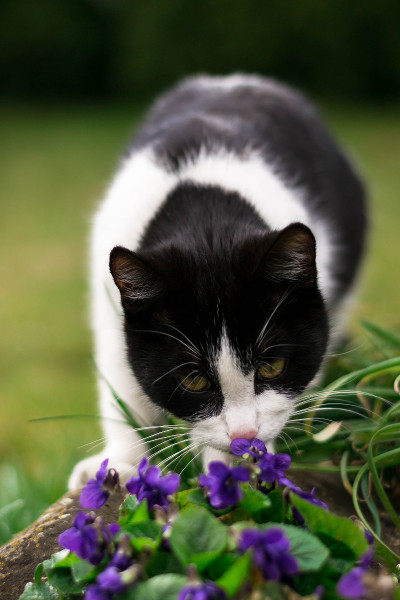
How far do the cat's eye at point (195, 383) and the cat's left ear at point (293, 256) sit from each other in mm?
284

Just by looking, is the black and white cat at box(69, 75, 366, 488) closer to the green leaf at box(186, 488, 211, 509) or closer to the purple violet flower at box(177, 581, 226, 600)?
the green leaf at box(186, 488, 211, 509)

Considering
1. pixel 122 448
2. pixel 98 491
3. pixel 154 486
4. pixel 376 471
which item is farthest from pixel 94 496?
pixel 122 448

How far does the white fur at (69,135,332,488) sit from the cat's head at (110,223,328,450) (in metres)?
0.24

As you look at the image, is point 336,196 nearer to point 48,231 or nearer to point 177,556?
point 177,556

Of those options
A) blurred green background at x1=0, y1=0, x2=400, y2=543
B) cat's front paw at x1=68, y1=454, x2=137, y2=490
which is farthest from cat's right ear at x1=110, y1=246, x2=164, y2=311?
blurred green background at x1=0, y1=0, x2=400, y2=543

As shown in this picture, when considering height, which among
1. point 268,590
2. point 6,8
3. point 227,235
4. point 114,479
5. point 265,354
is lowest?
point 268,590


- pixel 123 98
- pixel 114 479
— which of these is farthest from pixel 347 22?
pixel 114 479

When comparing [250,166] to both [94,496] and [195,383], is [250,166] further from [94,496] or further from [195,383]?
[94,496]

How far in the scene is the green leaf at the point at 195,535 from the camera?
0.98m

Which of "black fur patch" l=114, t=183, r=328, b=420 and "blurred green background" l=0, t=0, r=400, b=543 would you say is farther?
"blurred green background" l=0, t=0, r=400, b=543

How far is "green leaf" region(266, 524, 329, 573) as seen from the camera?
958 millimetres

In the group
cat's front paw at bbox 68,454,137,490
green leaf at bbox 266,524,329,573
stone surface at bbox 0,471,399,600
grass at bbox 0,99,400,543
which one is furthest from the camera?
grass at bbox 0,99,400,543

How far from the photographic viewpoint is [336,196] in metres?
2.90

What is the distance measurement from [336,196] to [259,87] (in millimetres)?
573
